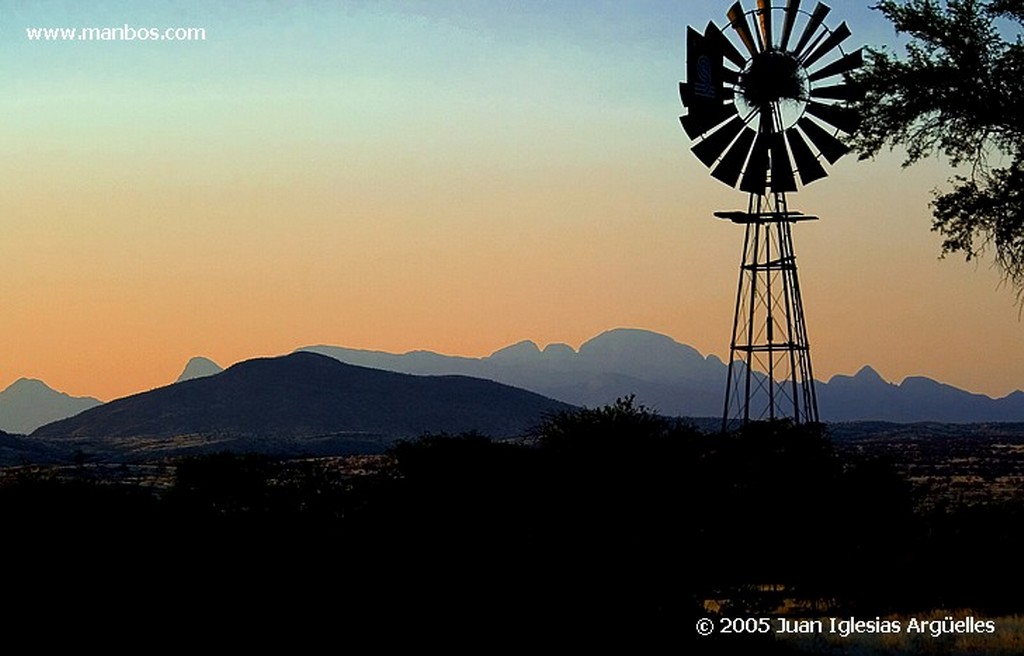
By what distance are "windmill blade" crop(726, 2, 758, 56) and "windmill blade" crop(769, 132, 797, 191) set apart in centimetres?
271

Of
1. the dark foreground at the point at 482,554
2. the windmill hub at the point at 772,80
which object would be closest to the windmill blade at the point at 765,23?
the windmill hub at the point at 772,80

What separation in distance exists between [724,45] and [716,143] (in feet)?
9.32

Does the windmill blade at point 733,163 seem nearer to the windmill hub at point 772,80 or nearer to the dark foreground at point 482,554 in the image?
the windmill hub at point 772,80

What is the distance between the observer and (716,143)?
138 ft

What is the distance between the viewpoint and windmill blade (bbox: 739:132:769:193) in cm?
4231

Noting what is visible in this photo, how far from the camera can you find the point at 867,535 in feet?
130

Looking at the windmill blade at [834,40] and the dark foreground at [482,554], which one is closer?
the dark foreground at [482,554]

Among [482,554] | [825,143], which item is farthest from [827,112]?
[482,554]

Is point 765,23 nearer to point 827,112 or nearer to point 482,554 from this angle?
point 827,112

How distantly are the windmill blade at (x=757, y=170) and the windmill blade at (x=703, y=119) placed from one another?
3.95 ft

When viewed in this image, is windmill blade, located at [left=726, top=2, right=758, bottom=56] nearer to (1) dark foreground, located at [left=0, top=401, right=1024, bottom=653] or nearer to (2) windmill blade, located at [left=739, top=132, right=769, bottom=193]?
(2) windmill blade, located at [left=739, top=132, right=769, bottom=193]

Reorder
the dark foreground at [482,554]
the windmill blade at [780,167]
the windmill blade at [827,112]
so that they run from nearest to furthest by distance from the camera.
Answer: the dark foreground at [482,554] < the windmill blade at [827,112] < the windmill blade at [780,167]

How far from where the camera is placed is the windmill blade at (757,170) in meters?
42.3

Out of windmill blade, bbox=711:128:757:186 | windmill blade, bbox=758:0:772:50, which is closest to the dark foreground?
windmill blade, bbox=711:128:757:186
